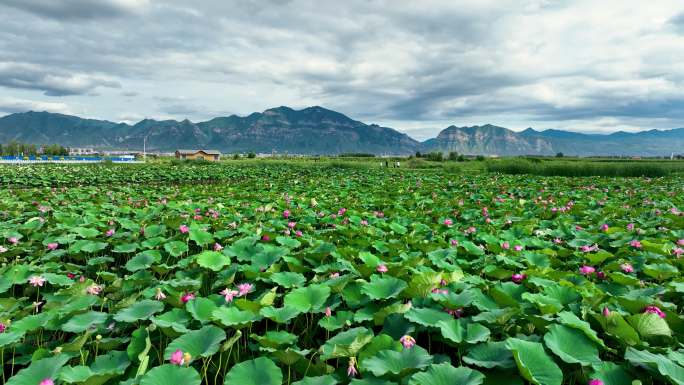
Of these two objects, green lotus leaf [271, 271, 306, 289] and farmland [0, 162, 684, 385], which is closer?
farmland [0, 162, 684, 385]

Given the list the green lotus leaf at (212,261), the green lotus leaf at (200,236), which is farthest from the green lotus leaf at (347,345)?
the green lotus leaf at (200,236)

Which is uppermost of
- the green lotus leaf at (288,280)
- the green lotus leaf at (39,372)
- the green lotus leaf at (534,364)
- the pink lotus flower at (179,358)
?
the green lotus leaf at (534,364)

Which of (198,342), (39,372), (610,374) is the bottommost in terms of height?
(39,372)

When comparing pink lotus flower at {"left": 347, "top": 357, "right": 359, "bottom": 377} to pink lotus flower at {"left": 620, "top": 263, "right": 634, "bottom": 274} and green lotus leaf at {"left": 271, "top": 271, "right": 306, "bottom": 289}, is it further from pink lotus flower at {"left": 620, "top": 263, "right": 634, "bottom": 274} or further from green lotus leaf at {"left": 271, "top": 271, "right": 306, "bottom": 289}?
pink lotus flower at {"left": 620, "top": 263, "right": 634, "bottom": 274}

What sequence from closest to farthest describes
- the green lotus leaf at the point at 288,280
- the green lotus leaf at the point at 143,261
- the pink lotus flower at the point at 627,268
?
the green lotus leaf at the point at 288,280 → the pink lotus flower at the point at 627,268 → the green lotus leaf at the point at 143,261

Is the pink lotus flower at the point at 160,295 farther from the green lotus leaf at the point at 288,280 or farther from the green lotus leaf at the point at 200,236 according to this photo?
the green lotus leaf at the point at 200,236

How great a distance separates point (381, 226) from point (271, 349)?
14.6ft

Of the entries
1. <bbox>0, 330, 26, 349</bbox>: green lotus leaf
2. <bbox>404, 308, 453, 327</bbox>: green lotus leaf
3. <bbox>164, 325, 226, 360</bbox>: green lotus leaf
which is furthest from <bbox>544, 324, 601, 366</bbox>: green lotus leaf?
<bbox>0, 330, 26, 349</bbox>: green lotus leaf

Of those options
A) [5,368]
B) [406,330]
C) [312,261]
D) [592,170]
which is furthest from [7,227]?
[592,170]

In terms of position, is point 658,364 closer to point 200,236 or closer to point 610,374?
point 610,374

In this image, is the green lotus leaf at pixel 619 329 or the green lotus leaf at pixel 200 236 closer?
the green lotus leaf at pixel 619 329

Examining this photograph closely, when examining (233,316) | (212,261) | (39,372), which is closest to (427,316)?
(233,316)

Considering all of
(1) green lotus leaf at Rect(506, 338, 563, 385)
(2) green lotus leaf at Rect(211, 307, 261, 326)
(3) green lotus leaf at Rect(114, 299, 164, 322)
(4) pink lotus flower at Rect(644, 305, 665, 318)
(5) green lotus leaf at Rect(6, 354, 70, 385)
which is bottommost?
(5) green lotus leaf at Rect(6, 354, 70, 385)

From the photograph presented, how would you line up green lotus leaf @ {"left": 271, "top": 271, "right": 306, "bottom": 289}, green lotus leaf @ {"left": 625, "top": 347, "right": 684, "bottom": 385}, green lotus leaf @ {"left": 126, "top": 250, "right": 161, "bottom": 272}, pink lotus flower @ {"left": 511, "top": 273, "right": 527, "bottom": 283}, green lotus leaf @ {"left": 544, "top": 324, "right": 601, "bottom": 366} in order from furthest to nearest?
green lotus leaf @ {"left": 126, "top": 250, "right": 161, "bottom": 272} → pink lotus flower @ {"left": 511, "top": 273, "right": 527, "bottom": 283} → green lotus leaf @ {"left": 271, "top": 271, "right": 306, "bottom": 289} → green lotus leaf @ {"left": 544, "top": 324, "right": 601, "bottom": 366} → green lotus leaf @ {"left": 625, "top": 347, "right": 684, "bottom": 385}
